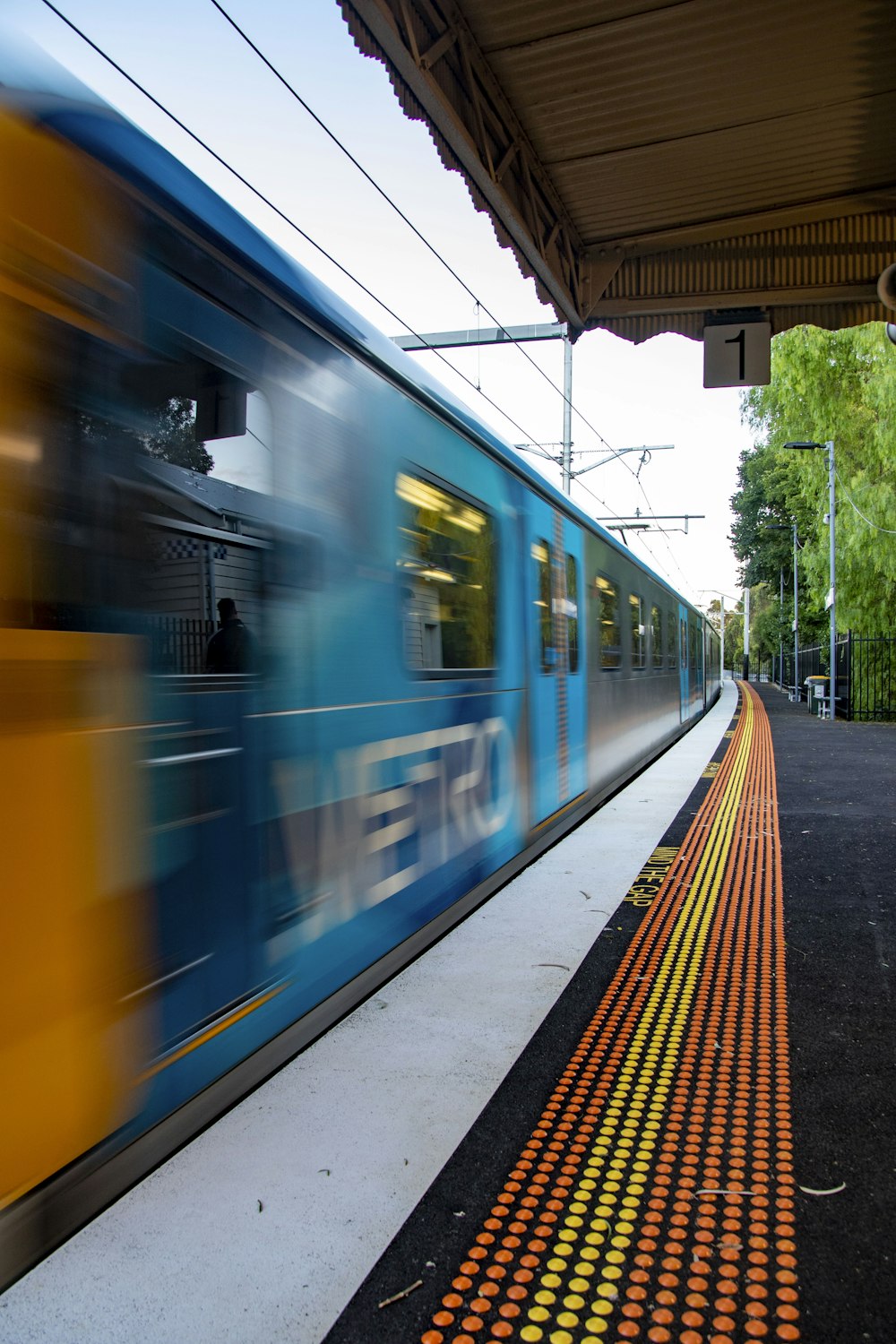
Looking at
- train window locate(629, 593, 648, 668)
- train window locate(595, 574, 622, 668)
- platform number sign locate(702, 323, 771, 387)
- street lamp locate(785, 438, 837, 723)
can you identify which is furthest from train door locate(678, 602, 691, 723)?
platform number sign locate(702, 323, 771, 387)

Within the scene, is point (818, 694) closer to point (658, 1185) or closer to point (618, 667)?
point (618, 667)

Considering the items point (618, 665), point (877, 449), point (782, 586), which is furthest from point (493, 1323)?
point (782, 586)

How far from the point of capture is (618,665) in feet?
32.3

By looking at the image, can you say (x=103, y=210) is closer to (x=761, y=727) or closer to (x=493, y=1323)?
(x=493, y=1323)

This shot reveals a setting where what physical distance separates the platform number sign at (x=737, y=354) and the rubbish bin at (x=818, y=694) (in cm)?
1727

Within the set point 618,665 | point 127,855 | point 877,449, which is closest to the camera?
point 127,855

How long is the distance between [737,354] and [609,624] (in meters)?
2.68

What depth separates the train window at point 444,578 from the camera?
3928mm

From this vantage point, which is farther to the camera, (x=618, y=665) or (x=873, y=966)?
(x=618, y=665)

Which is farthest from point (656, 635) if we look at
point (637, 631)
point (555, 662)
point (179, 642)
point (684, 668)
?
point (179, 642)

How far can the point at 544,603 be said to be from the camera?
6402mm

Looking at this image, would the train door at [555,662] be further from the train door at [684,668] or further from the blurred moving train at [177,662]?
the train door at [684,668]

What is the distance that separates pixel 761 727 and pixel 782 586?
30.8m

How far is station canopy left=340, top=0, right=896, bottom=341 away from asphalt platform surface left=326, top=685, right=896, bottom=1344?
448 centimetres
